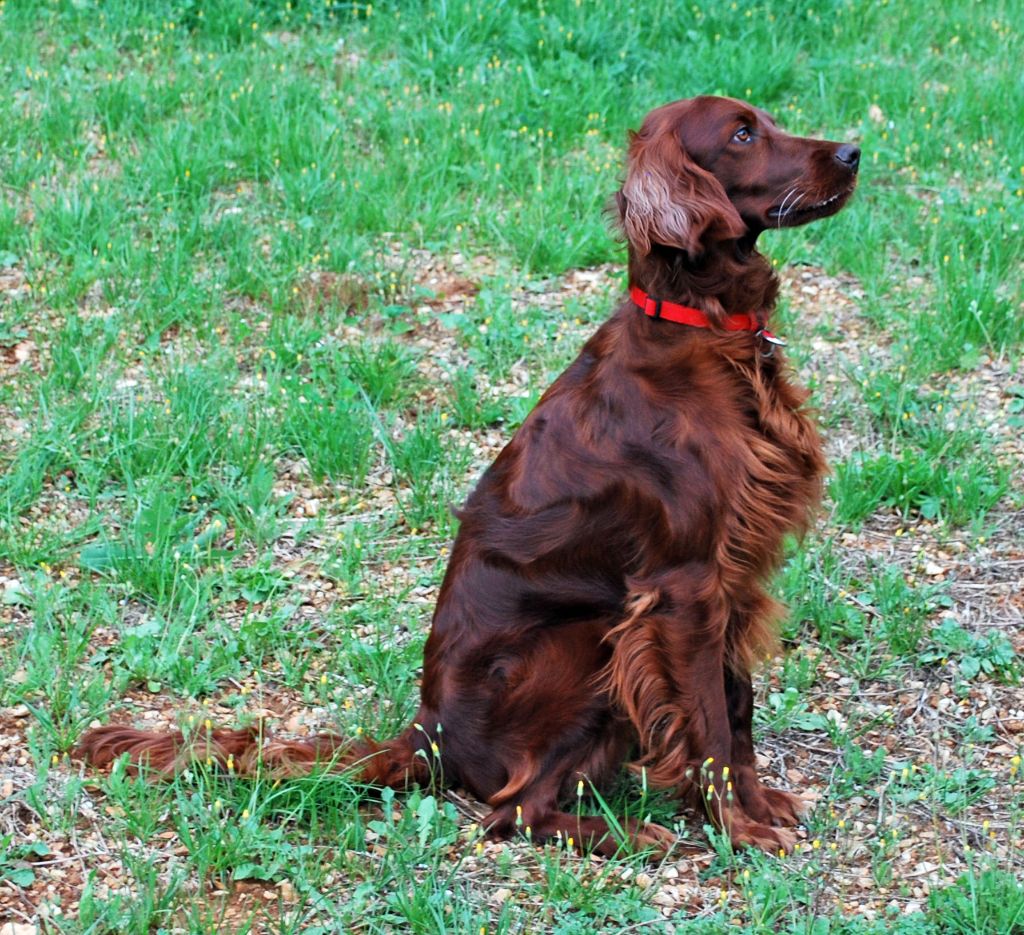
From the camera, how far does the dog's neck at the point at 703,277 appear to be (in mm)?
2785

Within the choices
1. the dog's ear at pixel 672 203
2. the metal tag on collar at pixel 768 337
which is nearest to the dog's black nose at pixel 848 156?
the dog's ear at pixel 672 203

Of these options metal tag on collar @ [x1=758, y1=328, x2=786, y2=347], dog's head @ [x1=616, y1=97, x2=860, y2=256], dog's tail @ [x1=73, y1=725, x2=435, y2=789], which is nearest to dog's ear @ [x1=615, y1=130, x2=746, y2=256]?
dog's head @ [x1=616, y1=97, x2=860, y2=256]

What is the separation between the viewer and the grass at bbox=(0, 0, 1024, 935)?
8.67 ft

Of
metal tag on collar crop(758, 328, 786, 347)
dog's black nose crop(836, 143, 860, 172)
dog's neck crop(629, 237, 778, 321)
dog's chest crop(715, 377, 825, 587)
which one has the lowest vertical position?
dog's chest crop(715, 377, 825, 587)

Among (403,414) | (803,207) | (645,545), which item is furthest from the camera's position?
(403,414)

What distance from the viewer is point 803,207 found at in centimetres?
282

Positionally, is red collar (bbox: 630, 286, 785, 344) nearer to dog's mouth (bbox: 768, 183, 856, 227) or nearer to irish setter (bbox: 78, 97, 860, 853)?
irish setter (bbox: 78, 97, 860, 853)

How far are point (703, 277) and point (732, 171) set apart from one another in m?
0.24

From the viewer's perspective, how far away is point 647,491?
106 inches

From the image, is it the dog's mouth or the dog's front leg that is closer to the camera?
the dog's front leg

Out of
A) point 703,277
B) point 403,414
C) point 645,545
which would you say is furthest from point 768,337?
point 403,414

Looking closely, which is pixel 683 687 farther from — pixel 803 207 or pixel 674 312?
pixel 803 207

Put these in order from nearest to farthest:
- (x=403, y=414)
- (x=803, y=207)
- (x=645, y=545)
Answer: (x=645, y=545), (x=803, y=207), (x=403, y=414)

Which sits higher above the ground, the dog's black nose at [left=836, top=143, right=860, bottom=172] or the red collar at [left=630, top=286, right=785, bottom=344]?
the dog's black nose at [left=836, top=143, right=860, bottom=172]
